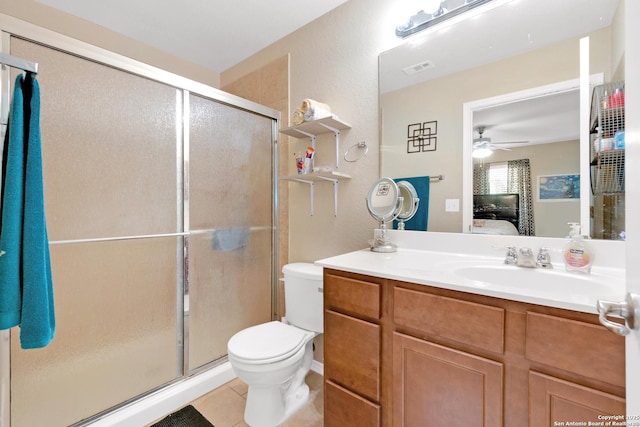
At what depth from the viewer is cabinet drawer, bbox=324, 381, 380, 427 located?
1021 millimetres

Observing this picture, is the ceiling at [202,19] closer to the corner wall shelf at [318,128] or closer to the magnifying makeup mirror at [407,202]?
the corner wall shelf at [318,128]

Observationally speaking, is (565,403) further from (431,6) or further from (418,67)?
(431,6)

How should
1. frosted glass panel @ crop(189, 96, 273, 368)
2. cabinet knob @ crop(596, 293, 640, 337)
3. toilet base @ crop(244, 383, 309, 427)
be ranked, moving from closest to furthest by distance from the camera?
cabinet knob @ crop(596, 293, 640, 337) < toilet base @ crop(244, 383, 309, 427) < frosted glass panel @ crop(189, 96, 273, 368)

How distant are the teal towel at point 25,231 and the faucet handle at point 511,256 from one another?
1.62 m

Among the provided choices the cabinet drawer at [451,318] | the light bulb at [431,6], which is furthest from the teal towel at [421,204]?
the light bulb at [431,6]

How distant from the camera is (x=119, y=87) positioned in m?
1.37

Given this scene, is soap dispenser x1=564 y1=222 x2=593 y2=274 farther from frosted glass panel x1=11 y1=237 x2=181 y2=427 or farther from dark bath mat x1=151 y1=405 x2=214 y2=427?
frosted glass panel x1=11 y1=237 x2=181 y2=427

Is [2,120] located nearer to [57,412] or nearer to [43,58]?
[43,58]

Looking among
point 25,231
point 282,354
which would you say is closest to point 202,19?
point 25,231

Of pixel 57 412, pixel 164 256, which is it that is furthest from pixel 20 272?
pixel 57 412

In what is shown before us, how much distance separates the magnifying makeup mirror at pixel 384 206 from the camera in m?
1.40

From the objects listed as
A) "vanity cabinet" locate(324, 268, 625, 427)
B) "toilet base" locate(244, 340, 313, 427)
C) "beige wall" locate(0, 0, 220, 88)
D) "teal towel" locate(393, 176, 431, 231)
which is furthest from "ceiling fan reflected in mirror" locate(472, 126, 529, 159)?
"beige wall" locate(0, 0, 220, 88)

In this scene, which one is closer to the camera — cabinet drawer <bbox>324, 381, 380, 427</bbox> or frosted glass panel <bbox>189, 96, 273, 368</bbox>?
cabinet drawer <bbox>324, 381, 380, 427</bbox>

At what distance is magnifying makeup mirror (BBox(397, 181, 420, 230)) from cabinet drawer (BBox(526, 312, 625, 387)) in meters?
0.79
